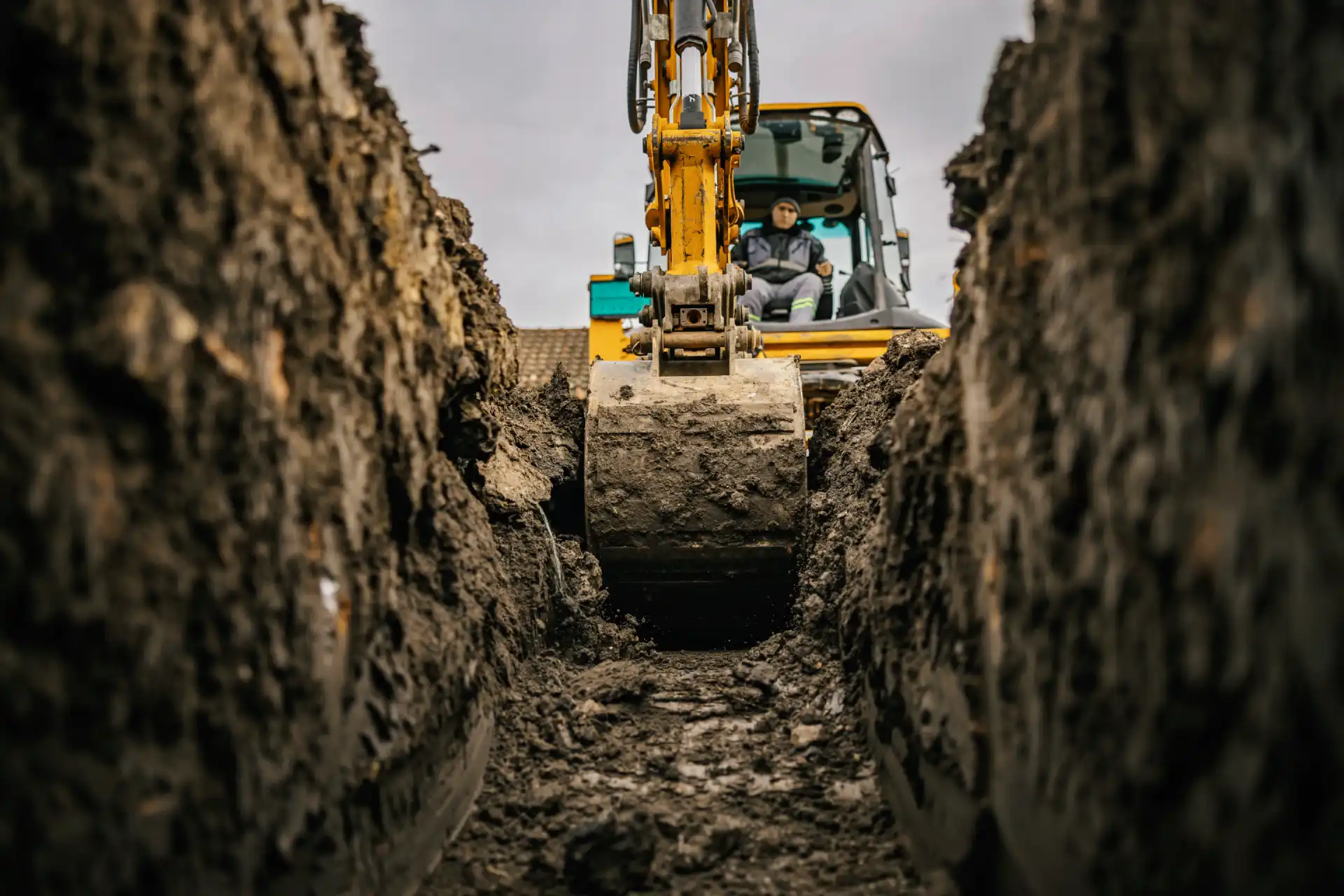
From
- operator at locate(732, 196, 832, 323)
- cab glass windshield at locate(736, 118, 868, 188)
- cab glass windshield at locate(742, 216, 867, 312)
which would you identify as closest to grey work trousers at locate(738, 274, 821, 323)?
operator at locate(732, 196, 832, 323)

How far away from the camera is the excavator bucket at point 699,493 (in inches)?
113

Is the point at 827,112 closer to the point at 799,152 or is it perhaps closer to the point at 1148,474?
the point at 799,152

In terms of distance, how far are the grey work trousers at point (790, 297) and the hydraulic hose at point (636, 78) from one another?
2.31 m

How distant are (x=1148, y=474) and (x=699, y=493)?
2.04 meters

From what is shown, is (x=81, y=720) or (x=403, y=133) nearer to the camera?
(x=81, y=720)

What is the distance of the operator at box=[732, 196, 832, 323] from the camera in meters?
5.99

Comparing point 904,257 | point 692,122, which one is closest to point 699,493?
point 692,122

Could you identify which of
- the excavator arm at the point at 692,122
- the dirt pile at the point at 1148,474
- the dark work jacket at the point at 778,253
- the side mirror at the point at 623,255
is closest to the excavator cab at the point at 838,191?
the dark work jacket at the point at 778,253

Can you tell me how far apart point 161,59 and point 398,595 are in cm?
78

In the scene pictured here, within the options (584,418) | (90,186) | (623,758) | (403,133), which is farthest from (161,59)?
(584,418)

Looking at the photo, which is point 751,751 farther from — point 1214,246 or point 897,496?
point 1214,246

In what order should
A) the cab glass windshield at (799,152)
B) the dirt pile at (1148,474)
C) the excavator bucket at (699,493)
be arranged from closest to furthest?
the dirt pile at (1148,474)
the excavator bucket at (699,493)
the cab glass windshield at (799,152)

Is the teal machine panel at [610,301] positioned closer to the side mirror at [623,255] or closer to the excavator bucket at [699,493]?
the side mirror at [623,255]

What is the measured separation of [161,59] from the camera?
981 millimetres
